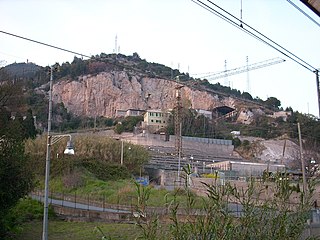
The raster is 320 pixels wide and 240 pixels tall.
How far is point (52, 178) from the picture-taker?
150ft

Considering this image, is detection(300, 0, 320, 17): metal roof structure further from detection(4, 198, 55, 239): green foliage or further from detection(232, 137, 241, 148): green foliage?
detection(232, 137, 241, 148): green foliage

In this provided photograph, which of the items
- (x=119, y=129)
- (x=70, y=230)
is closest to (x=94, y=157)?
(x=70, y=230)

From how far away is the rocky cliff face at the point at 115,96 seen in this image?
14350 cm

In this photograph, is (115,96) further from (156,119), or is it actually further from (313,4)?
(313,4)

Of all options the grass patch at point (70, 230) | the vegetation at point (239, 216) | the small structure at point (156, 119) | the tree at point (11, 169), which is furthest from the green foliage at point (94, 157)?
the small structure at point (156, 119)

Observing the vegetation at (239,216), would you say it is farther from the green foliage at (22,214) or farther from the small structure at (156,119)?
the small structure at (156,119)

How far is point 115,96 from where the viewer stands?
147 meters

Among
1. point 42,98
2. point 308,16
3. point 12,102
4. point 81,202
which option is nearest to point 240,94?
point 42,98

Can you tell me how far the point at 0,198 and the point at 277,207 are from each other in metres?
16.7

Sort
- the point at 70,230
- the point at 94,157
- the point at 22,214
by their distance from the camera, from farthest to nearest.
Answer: the point at 94,157, the point at 22,214, the point at 70,230

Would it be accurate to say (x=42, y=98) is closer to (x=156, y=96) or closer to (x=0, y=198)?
(x=156, y=96)

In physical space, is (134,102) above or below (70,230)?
above

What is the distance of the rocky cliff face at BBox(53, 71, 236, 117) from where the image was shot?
471 feet

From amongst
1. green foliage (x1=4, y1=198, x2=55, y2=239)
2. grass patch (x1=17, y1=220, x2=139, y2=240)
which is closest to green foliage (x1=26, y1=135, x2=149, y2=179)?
green foliage (x1=4, y1=198, x2=55, y2=239)
